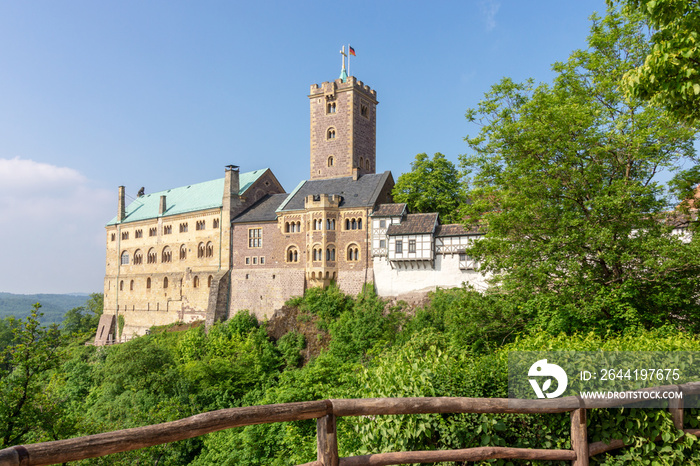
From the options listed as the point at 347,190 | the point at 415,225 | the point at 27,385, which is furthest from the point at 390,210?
the point at 27,385

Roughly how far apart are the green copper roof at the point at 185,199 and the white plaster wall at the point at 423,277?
1630cm

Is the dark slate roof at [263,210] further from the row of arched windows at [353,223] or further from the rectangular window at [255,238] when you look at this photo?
the row of arched windows at [353,223]

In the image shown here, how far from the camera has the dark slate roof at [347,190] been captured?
125 ft

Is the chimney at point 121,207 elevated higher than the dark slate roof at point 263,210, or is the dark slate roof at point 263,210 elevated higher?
the chimney at point 121,207

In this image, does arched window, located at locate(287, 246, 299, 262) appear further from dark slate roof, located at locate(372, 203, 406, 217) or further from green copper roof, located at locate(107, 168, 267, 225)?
green copper roof, located at locate(107, 168, 267, 225)

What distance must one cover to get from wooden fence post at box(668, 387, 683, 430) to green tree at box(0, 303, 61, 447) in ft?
51.5

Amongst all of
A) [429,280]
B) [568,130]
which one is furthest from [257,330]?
[568,130]

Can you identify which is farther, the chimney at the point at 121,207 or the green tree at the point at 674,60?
the chimney at the point at 121,207

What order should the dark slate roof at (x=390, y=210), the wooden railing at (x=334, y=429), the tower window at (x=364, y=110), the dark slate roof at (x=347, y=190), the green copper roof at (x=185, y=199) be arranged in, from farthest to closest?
the green copper roof at (x=185, y=199)
the tower window at (x=364, y=110)
the dark slate roof at (x=347, y=190)
the dark slate roof at (x=390, y=210)
the wooden railing at (x=334, y=429)

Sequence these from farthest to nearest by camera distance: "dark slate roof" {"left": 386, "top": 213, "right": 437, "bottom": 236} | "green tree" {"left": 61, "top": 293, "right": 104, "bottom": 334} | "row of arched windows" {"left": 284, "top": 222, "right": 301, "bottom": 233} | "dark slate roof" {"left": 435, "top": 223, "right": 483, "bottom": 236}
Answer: "green tree" {"left": 61, "top": 293, "right": 104, "bottom": 334}
"row of arched windows" {"left": 284, "top": 222, "right": 301, "bottom": 233}
"dark slate roof" {"left": 386, "top": 213, "right": 437, "bottom": 236}
"dark slate roof" {"left": 435, "top": 223, "right": 483, "bottom": 236}

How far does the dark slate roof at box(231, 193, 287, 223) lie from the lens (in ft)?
138

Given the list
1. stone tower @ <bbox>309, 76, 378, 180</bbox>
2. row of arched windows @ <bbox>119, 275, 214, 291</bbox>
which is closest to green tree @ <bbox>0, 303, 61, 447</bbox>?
row of arched windows @ <bbox>119, 275, 214, 291</bbox>

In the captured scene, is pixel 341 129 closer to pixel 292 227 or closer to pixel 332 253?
pixel 292 227

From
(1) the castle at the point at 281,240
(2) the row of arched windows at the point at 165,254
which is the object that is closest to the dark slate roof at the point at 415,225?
(1) the castle at the point at 281,240
